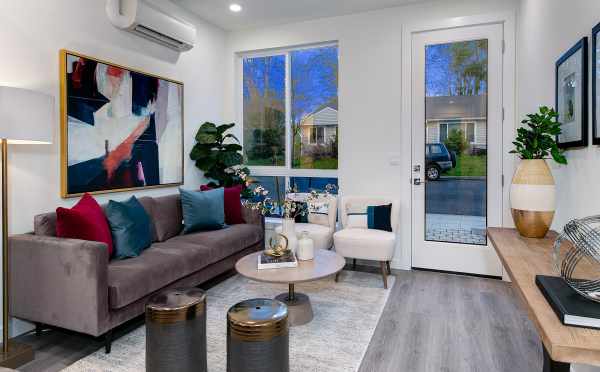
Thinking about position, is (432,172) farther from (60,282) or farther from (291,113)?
(60,282)

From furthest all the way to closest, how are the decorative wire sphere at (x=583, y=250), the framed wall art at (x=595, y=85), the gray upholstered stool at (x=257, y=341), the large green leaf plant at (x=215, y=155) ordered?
1. the large green leaf plant at (x=215, y=155)
2. the framed wall art at (x=595, y=85)
3. the gray upholstered stool at (x=257, y=341)
4. the decorative wire sphere at (x=583, y=250)

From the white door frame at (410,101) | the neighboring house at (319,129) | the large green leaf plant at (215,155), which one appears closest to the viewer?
the white door frame at (410,101)

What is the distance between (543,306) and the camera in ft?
3.96

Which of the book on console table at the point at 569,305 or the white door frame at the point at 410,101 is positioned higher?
the white door frame at the point at 410,101

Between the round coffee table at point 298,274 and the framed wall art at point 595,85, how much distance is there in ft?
5.53

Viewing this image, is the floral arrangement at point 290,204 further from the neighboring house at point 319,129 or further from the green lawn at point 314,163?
the neighboring house at point 319,129

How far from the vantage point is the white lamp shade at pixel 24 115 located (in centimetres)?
213

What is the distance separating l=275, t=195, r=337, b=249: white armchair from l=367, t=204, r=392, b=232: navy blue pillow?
1.39 ft

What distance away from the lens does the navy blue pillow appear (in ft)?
12.9

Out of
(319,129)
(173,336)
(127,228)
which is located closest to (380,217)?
(319,129)

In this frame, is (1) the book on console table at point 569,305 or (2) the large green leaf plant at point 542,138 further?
(2) the large green leaf plant at point 542,138

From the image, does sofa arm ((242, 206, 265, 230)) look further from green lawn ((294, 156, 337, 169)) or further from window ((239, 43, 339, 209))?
green lawn ((294, 156, 337, 169))

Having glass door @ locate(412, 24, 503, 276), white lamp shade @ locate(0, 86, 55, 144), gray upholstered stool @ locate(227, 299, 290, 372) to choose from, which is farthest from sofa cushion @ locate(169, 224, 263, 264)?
glass door @ locate(412, 24, 503, 276)

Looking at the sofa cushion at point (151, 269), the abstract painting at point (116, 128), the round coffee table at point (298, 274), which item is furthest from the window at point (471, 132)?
the abstract painting at point (116, 128)
